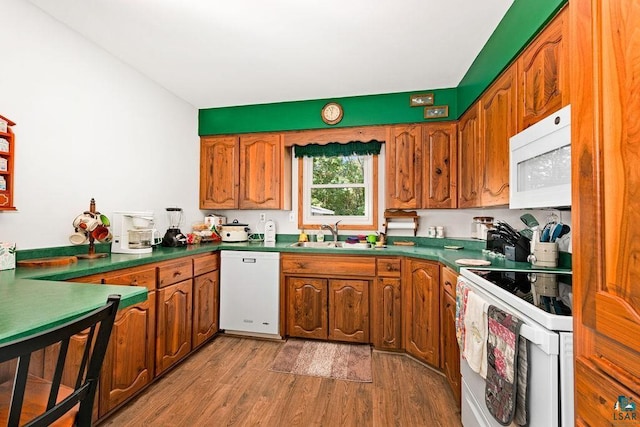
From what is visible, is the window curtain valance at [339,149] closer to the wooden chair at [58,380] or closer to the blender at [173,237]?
the blender at [173,237]

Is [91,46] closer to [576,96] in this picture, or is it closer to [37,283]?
[37,283]

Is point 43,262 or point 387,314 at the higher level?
point 43,262

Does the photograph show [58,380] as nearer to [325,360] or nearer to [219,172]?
[325,360]

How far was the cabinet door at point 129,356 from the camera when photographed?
169 cm

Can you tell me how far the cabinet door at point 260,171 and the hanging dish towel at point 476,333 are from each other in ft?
7.27

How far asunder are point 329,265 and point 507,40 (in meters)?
2.08

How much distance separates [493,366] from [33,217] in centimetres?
260

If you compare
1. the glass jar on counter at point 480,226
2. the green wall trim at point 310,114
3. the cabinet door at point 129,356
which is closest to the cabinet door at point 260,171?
the green wall trim at point 310,114

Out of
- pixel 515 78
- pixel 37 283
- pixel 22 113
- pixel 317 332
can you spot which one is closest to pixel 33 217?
pixel 22 113

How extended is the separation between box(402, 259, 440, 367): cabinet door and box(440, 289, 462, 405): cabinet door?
0.09m

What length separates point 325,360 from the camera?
242 cm

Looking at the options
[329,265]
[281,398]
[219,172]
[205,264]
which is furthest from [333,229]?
[281,398]

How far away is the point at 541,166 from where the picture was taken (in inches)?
54.0

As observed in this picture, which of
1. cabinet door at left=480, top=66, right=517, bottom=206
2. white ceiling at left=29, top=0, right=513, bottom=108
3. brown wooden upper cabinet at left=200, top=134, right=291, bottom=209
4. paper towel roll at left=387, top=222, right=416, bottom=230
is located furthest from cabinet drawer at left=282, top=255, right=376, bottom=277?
white ceiling at left=29, top=0, right=513, bottom=108
